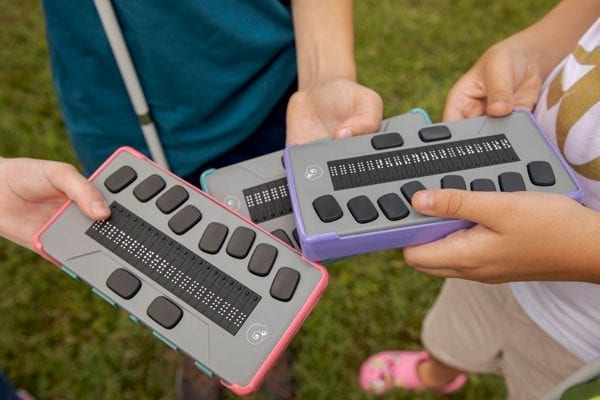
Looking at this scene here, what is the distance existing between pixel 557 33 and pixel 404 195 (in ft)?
1.60

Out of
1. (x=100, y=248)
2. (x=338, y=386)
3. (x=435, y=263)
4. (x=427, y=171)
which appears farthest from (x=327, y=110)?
(x=338, y=386)

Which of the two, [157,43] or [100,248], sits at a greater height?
[157,43]

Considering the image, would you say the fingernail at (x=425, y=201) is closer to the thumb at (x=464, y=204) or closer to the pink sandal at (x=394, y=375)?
the thumb at (x=464, y=204)

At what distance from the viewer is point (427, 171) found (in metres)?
1.03

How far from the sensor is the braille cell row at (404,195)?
96 cm

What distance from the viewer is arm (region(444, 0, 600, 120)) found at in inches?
42.4

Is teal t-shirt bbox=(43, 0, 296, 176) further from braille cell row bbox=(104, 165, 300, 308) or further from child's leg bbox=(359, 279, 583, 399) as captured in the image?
child's leg bbox=(359, 279, 583, 399)

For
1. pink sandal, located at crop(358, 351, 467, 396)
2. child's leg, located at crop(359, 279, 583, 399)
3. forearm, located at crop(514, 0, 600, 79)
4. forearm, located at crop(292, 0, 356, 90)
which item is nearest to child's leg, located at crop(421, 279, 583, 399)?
child's leg, located at crop(359, 279, 583, 399)

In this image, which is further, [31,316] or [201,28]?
[31,316]

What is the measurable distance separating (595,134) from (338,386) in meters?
1.12

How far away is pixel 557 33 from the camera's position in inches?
44.6

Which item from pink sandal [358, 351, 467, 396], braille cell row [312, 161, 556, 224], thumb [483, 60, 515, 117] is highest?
thumb [483, 60, 515, 117]

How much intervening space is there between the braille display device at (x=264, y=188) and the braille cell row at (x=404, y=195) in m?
0.15

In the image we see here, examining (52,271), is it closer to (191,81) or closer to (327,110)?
(191,81)
